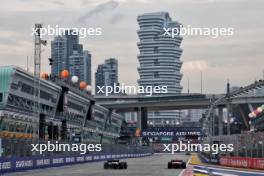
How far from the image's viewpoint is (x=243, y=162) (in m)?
54.7

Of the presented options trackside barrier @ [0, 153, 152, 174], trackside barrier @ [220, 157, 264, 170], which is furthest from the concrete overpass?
trackside barrier @ [220, 157, 264, 170]

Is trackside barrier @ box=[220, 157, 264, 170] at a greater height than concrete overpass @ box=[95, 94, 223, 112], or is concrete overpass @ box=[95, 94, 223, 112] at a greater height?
concrete overpass @ box=[95, 94, 223, 112]

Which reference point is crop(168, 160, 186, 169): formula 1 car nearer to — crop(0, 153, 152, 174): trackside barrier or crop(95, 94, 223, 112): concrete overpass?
crop(0, 153, 152, 174): trackside barrier

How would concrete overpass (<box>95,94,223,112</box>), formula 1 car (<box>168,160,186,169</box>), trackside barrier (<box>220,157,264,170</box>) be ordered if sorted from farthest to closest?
1. concrete overpass (<box>95,94,223,112</box>)
2. formula 1 car (<box>168,160,186,169</box>)
3. trackside barrier (<box>220,157,264,170</box>)

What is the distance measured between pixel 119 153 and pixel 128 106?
8872cm

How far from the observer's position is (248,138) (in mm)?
48844

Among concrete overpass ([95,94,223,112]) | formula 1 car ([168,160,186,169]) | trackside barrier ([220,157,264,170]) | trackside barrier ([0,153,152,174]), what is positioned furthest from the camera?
concrete overpass ([95,94,223,112])

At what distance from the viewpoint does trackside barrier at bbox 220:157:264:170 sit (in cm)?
4782

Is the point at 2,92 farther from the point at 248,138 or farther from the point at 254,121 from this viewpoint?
the point at 254,121

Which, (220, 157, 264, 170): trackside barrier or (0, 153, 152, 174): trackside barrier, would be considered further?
(220, 157, 264, 170): trackside barrier

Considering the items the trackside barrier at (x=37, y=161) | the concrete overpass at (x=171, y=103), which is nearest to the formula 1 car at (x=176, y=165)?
the trackside barrier at (x=37, y=161)

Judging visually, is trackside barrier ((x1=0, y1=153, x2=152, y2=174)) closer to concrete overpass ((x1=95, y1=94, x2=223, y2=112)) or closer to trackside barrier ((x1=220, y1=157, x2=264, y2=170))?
trackside barrier ((x1=220, y1=157, x2=264, y2=170))

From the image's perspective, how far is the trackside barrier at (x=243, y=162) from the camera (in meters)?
47.8

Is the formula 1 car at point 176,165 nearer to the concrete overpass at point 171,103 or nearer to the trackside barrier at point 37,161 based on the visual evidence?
the trackside barrier at point 37,161
